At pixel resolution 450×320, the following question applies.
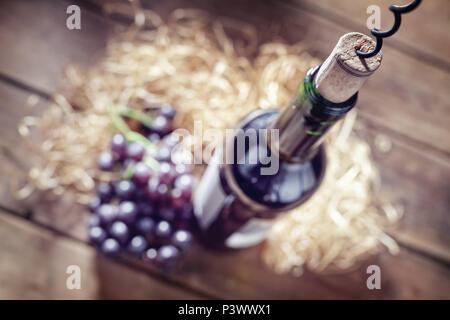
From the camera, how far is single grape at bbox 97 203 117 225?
626 mm

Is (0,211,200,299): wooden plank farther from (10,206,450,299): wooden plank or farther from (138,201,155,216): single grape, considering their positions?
(138,201,155,216): single grape

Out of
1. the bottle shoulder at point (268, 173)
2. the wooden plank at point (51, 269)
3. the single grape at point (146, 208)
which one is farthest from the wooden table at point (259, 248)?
the bottle shoulder at point (268, 173)

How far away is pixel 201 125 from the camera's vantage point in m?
0.72

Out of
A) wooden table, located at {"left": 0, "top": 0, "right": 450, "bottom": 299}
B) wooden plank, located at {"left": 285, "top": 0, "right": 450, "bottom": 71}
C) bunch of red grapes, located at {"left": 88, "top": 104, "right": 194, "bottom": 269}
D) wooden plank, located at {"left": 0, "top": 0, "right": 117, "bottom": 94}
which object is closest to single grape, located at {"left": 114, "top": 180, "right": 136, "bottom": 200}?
bunch of red grapes, located at {"left": 88, "top": 104, "right": 194, "bottom": 269}

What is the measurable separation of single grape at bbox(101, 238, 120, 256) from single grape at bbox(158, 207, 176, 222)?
73 millimetres

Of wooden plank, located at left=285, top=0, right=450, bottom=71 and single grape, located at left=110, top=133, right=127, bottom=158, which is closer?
single grape, located at left=110, top=133, right=127, bottom=158

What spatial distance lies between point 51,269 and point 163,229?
205mm

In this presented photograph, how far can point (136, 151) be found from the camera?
647 millimetres

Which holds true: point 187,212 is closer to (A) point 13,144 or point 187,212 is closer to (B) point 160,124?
(B) point 160,124

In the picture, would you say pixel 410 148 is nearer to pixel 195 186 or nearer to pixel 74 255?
pixel 195 186

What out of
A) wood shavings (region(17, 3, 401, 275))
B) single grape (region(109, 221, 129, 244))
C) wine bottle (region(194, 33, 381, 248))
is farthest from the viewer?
wood shavings (region(17, 3, 401, 275))

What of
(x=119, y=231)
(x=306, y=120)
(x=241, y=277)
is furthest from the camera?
(x=241, y=277)

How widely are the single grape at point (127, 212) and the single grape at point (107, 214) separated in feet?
0.04

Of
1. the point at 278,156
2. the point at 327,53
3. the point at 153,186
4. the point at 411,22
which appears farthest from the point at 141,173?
the point at 411,22
